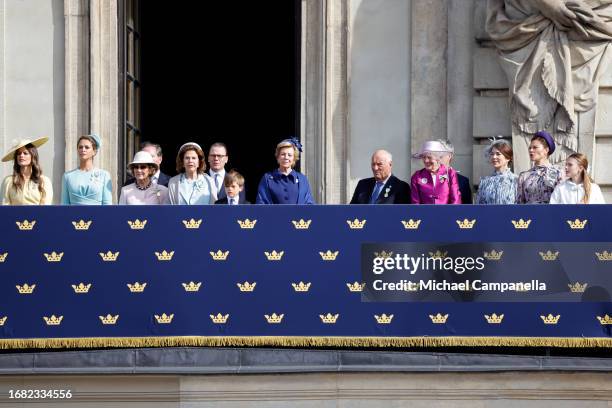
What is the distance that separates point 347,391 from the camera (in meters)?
15.8

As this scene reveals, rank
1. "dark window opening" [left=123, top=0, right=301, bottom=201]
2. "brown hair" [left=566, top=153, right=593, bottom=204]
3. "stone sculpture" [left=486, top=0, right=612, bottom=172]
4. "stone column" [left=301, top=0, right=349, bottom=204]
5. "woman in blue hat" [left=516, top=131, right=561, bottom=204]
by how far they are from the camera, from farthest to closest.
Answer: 1. "dark window opening" [left=123, top=0, right=301, bottom=201]
2. "stone column" [left=301, top=0, right=349, bottom=204]
3. "stone sculpture" [left=486, top=0, right=612, bottom=172]
4. "woman in blue hat" [left=516, top=131, right=561, bottom=204]
5. "brown hair" [left=566, top=153, right=593, bottom=204]

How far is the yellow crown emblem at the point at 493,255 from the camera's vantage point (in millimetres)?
15992

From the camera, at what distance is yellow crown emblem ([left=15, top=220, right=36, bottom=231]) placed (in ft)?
52.7

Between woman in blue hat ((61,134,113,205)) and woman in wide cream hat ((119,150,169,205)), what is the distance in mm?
196

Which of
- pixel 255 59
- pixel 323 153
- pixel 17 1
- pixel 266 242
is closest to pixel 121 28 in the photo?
pixel 17 1

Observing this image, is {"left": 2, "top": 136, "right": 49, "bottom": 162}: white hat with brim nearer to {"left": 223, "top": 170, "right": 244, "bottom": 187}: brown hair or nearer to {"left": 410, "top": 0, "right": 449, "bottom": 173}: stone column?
{"left": 223, "top": 170, "right": 244, "bottom": 187}: brown hair

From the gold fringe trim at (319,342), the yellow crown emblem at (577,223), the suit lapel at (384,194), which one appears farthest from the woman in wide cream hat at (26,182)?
the yellow crown emblem at (577,223)

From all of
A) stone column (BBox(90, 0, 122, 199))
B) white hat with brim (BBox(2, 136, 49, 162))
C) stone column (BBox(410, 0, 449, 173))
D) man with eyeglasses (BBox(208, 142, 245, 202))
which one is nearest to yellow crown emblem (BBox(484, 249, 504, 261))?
man with eyeglasses (BBox(208, 142, 245, 202))

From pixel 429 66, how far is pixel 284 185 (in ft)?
9.81

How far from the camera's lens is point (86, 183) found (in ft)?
55.2

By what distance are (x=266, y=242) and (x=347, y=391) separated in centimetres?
146

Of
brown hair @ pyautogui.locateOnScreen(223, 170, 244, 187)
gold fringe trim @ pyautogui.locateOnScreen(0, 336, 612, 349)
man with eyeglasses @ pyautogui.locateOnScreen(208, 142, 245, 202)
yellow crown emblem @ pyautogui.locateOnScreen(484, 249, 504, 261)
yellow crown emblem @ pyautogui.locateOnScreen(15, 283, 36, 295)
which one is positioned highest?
man with eyeglasses @ pyautogui.locateOnScreen(208, 142, 245, 202)

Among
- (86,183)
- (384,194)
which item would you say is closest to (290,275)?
(384,194)

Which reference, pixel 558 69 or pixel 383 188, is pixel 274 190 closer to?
pixel 383 188
